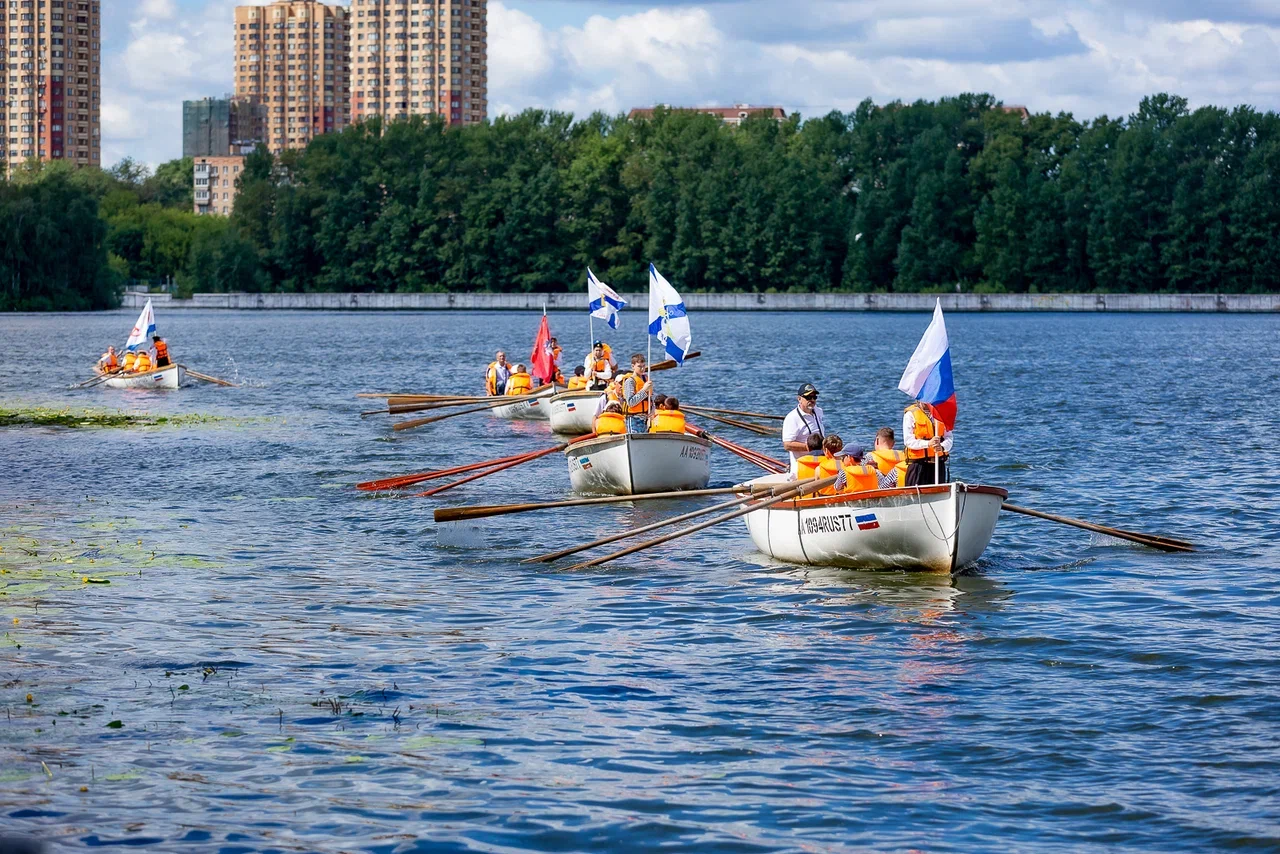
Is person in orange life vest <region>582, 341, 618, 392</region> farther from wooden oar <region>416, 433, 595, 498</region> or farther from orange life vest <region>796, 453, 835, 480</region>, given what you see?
orange life vest <region>796, 453, 835, 480</region>

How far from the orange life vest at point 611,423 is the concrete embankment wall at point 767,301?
11169 cm

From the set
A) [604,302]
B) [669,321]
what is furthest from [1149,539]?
[604,302]

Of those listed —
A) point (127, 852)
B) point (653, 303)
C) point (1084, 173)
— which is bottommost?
point (127, 852)

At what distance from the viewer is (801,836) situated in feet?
38.0

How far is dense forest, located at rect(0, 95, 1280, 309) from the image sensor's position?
480 feet

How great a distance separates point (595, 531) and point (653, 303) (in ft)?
21.3

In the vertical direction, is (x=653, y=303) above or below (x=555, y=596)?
above

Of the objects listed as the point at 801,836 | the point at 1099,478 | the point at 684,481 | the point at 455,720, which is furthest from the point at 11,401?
the point at 801,836

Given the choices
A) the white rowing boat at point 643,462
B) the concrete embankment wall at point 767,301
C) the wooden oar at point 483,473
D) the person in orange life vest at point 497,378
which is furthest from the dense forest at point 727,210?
the white rowing boat at point 643,462

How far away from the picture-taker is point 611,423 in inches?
1176

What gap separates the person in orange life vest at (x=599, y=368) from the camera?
40.8 m

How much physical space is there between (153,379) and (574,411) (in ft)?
75.7

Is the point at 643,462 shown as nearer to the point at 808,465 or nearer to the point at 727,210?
the point at 808,465

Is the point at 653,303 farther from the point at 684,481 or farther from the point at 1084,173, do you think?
the point at 1084,173
